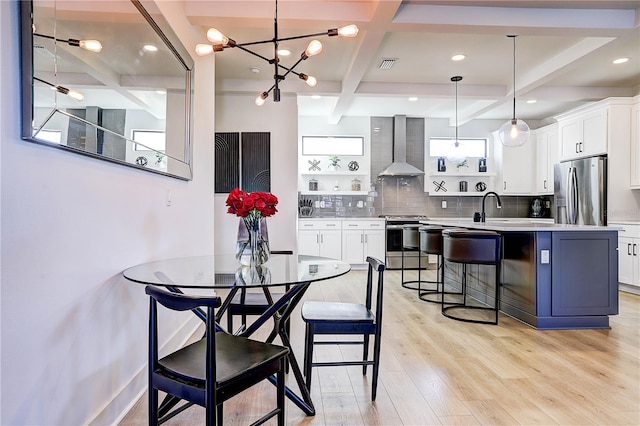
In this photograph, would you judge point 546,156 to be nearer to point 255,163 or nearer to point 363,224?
point 363,224

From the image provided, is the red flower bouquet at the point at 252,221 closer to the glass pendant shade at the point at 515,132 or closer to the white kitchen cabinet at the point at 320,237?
the glass pendant shade at the point at 515,132

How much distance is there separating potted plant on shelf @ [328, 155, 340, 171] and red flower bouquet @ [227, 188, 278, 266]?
4.88 metres

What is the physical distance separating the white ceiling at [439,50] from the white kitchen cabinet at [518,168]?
746 millimetres

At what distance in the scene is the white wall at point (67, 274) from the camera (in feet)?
3.59

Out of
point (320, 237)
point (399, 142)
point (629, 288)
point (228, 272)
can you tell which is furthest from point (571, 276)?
point (399, 142)

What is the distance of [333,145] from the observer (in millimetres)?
6938

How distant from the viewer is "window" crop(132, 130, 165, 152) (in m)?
1.94

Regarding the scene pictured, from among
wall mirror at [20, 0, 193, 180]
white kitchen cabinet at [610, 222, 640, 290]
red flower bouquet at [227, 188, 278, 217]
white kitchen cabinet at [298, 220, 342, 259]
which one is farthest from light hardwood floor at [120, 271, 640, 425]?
white kitchen cabinet at [298, 220, 342, 259]

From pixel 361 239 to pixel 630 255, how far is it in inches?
145

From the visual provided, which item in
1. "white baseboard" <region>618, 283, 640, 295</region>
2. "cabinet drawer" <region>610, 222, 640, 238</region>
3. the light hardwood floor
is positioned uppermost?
"cabinet drawer" <region>610, 222, 640, 238</region>

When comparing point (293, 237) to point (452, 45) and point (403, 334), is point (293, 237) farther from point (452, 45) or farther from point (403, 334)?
point (452, 45)

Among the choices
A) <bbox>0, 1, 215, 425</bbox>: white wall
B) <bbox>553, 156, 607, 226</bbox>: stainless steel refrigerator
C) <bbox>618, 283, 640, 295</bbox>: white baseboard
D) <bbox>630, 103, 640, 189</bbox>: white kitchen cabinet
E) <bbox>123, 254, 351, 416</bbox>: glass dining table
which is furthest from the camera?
<bbox>553, 156, 607, 226</bbox>: stainless steel refrigerator

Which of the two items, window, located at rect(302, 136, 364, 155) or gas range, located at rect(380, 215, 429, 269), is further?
window, located at rect(302, 136, 364, 155)

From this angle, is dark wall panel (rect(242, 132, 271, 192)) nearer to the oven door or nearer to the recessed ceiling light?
the recessed ceiling light
